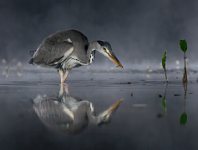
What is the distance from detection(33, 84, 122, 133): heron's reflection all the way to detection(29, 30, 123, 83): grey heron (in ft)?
8.68

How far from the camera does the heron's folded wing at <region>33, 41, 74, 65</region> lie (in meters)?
7.80

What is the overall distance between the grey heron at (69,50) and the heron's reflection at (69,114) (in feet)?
8.68

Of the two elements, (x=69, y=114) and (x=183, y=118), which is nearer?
(x=183, y=118)

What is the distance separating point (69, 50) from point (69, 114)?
3.95m

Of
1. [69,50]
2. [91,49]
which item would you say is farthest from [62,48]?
[91,49]

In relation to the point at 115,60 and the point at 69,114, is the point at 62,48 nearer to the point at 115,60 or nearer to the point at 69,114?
the point at 115,60

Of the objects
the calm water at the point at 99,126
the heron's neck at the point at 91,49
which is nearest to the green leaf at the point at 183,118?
the calm water at the point at 99,126

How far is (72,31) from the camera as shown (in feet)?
26.6

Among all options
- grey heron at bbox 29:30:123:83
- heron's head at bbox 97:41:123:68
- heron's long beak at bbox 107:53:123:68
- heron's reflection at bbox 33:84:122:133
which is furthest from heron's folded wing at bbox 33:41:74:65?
heron's reflection at bbox 33:84:122:133

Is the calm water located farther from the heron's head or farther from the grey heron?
the grey heron

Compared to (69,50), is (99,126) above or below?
below

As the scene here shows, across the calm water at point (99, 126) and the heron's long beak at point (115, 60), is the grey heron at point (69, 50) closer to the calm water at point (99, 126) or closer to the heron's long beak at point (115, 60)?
the heron's long beak at point (115, 60)

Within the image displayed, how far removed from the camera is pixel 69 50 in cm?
778

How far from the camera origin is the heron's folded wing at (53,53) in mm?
7805
